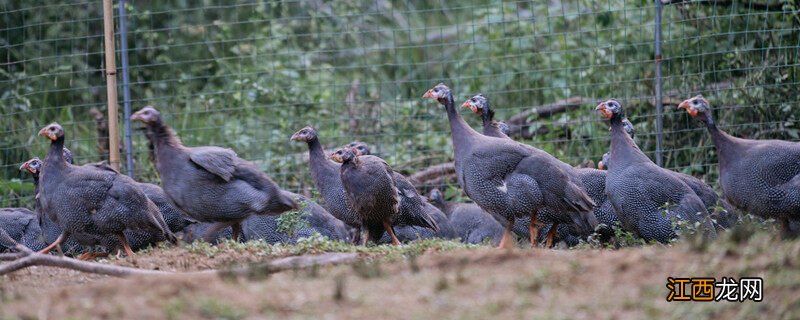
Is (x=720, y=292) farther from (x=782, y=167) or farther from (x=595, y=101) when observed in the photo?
(x=595, y=101)

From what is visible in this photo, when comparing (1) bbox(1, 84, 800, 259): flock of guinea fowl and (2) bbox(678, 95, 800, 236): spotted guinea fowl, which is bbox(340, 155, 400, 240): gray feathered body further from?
(2) bbox(678, 95, 800, 236): spotted guinea fowl

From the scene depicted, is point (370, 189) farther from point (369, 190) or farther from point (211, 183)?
point (211, 183)

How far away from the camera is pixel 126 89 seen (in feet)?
39.8

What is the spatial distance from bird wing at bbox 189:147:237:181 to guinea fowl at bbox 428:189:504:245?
272cm

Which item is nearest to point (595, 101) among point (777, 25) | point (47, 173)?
point (777, 25)

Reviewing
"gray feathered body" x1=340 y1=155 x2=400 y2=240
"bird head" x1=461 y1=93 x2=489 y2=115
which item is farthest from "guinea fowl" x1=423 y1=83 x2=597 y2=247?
"bird head" x1=461 y1=93 x2=489 y2=115

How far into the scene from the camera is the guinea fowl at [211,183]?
9.24m

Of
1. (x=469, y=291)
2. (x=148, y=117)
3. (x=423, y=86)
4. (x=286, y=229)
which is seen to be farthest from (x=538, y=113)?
(x=469, y=291)

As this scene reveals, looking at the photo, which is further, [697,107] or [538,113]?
[538,113]

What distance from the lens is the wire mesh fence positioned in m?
12.0

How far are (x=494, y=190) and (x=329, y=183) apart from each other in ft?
6.68

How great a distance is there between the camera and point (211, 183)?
30.5 ft

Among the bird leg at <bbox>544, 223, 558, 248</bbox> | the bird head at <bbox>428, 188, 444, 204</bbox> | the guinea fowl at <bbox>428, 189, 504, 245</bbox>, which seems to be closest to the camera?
A: the bird leg at <bbox>544, 223, 558, 248</bbox>

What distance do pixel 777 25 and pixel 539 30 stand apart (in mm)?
3263
